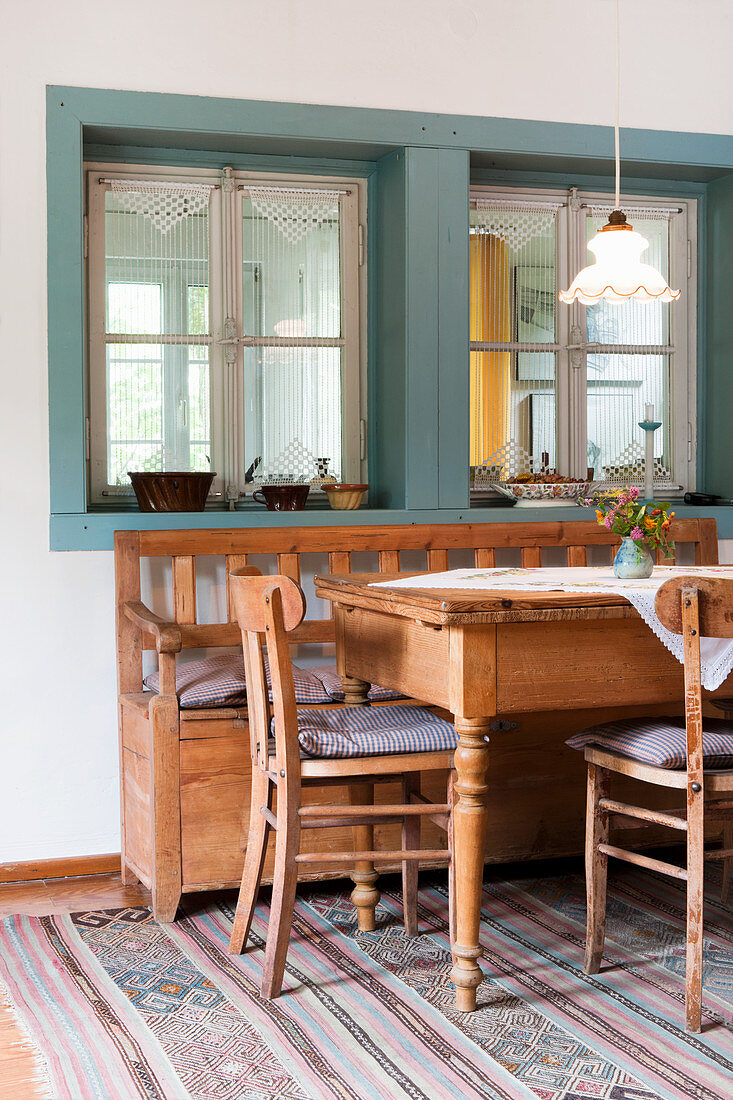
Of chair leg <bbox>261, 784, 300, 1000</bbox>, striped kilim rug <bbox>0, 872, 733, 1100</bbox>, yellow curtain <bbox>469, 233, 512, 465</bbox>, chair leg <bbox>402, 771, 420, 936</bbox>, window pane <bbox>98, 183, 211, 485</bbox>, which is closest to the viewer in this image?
striped kilim rug <bbox>0, 872, 733, 1100</bbox>

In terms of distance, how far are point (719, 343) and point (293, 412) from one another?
169 cm

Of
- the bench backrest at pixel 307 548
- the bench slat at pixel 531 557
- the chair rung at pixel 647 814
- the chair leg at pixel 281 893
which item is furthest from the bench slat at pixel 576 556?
the chair leg at pixel 281 893

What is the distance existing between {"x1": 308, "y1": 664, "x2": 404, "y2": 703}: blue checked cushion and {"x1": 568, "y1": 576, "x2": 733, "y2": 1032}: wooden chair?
767 millimetres

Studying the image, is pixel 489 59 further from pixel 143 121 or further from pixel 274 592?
pixel 274 592

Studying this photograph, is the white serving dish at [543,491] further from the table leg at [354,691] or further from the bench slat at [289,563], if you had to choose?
the table leg at [354,691]

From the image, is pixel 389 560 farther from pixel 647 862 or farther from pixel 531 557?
pixel 647 862

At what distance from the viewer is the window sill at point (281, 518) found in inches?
143

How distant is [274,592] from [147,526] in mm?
1278

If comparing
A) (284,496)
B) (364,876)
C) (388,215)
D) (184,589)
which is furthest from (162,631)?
(388,215)

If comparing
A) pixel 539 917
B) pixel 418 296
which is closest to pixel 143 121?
pixel 418 296

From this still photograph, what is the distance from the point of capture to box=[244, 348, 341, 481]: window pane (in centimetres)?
408

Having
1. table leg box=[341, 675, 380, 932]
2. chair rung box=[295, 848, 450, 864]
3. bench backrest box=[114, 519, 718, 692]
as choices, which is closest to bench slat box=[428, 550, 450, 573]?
bench backrest box=[114, 519, 718, 692]

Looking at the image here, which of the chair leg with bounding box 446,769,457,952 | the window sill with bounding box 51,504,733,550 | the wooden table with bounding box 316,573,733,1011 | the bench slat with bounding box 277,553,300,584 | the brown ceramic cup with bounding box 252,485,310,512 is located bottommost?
the chair leg with bounding box 446,769,457,952

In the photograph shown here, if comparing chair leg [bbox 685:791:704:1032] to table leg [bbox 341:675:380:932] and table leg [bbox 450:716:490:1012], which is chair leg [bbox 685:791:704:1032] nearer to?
table leg [bbox 450:716:490:1012]
